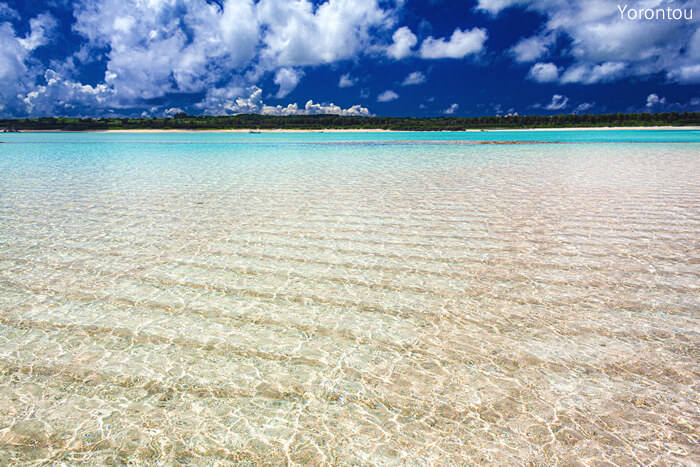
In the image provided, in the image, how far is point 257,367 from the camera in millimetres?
3852

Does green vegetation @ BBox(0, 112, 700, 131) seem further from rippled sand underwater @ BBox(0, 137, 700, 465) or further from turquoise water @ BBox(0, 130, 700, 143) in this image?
rippled sand underwater @ BBox(0, 137, 700, 465)

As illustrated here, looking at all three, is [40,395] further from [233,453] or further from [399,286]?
[399,286]

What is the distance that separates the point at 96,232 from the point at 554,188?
1394 centimetres

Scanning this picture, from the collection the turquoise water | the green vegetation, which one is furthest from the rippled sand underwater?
the green vegetation

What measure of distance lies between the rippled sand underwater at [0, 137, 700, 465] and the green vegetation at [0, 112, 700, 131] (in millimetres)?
107190

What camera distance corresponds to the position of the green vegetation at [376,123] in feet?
365

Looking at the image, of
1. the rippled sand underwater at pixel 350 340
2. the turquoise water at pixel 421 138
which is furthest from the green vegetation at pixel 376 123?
the rippled sand underwater at pixel 350 340

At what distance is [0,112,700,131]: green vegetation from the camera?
365ft

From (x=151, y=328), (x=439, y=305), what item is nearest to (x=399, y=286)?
(x=439, y=305)

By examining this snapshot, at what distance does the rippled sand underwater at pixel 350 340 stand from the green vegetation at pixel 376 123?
352 feet

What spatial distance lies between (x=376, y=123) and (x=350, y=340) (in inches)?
5006

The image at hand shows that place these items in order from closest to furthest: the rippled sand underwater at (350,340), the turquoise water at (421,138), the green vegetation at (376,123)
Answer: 1. the rippled sand underwater at (350,340)
2. the turquoise water at (421,138)
3. the green vegetation at (376,123)

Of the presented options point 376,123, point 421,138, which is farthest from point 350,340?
point 376,123

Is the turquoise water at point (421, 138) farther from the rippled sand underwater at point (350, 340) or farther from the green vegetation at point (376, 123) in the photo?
the rippled sand underwater at point (350, 340)
